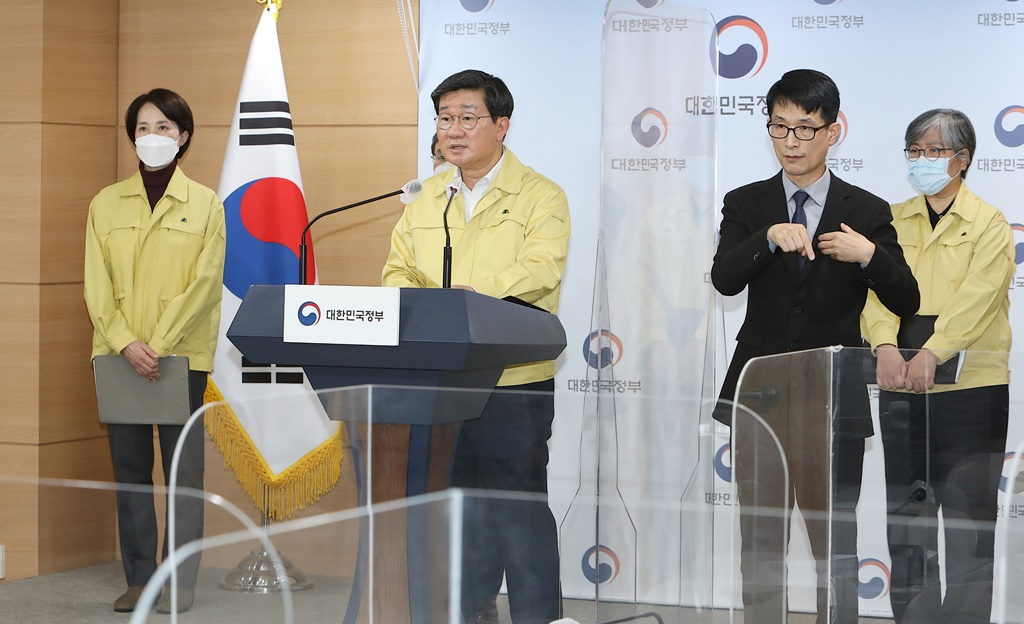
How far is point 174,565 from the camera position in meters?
1.42

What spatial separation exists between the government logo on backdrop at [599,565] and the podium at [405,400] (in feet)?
1.42

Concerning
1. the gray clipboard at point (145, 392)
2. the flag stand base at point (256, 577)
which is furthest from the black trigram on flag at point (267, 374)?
the flag stand base at point (256, 577)

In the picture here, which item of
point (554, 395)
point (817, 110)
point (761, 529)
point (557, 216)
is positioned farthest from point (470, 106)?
point (761, 529)

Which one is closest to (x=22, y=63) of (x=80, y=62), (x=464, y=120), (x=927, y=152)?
(x=80, y=62)

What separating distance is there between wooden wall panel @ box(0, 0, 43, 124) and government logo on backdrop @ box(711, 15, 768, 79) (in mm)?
2438

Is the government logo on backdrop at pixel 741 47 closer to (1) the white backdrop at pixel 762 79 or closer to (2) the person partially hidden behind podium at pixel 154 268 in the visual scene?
(1) the white backdrop at pixel 762 79

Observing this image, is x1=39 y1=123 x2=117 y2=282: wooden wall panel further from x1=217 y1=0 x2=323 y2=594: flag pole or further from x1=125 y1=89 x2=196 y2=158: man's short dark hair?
x1=217 y1=0 x2=323 y2=594: flag pole

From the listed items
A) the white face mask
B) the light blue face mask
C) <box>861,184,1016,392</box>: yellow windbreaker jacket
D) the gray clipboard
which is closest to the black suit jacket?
<box>861,184,1016,392</box>: yellow windbreaker jacket

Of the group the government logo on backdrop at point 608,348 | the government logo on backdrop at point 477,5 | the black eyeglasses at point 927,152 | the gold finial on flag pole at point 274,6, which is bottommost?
the government logo on backdrop at point 608,348

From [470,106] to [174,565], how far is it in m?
1.86

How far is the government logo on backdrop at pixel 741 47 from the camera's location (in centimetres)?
394

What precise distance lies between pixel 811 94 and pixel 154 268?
2.10m

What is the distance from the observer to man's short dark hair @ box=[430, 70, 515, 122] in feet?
10.0

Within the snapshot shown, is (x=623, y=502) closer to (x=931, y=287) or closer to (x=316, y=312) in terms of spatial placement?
(x=316, y=312)
